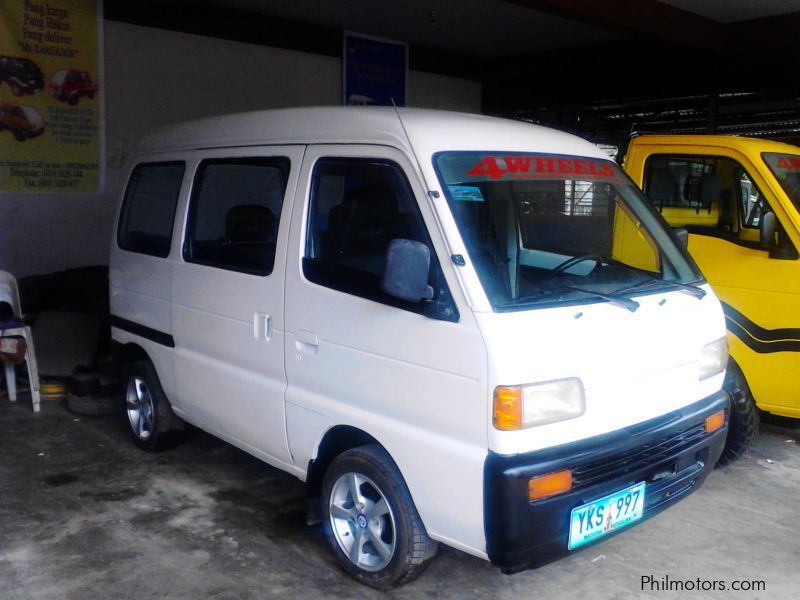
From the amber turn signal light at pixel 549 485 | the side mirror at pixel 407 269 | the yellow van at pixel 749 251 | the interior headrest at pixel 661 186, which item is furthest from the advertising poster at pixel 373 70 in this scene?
the amber turn signal light at pixel 549 485

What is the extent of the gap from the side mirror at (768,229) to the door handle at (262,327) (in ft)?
9.01

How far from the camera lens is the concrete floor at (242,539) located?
3299mm

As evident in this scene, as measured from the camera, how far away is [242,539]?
3709 millimetres

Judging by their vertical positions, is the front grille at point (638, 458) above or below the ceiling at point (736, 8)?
below

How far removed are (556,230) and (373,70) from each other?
6.74 m

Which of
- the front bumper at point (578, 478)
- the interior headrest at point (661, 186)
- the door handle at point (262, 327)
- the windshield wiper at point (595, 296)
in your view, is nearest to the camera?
the front bumper at point (578, 478)

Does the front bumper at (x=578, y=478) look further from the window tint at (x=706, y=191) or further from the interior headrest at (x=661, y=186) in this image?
the interior headrest at (x=661, y=186)

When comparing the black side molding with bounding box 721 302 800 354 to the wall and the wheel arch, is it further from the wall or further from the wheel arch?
the wall

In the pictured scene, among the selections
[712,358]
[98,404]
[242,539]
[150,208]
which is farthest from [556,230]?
[98,404]

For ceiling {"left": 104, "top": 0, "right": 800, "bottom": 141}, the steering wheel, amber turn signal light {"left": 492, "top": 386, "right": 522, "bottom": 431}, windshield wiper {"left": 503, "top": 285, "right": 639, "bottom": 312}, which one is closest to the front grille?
amber turn signal light {"left": 492, "top": 386, "right": 522, "bottom": 431}

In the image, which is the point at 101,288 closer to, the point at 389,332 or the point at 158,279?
the point at 158,279

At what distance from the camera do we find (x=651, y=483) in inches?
120

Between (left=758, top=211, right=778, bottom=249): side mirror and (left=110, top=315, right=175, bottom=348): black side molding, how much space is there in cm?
329

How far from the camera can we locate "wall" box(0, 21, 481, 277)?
738cm
